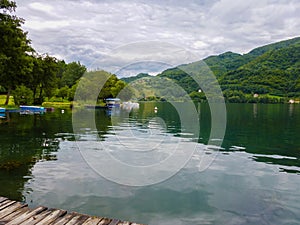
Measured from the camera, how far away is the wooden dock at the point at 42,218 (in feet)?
26.4

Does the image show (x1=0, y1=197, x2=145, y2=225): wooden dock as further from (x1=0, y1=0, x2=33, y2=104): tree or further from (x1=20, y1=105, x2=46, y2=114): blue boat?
(x1=20, y1=105, x2=46, y2=114): blue boat

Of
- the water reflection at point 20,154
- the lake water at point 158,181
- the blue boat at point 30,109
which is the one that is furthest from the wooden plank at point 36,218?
the blue boat at point 30,109

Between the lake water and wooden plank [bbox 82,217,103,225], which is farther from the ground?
wooden plank [bbox 82,217,103,225]

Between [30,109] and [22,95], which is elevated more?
[22,95]

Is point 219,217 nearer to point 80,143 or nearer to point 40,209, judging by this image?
point 40,209

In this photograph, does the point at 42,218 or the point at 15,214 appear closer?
the point at 42,218

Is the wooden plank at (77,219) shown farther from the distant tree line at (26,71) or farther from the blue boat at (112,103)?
the blue boat at (112,103)

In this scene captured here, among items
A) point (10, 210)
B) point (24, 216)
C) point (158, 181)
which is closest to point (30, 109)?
point (158, 181)

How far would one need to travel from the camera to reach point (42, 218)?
8.32m

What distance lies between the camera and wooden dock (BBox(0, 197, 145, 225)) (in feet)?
26.4

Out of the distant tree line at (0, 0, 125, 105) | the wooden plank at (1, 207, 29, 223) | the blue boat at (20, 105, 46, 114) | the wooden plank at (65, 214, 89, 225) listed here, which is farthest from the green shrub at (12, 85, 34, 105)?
the wooden plank at (65, 214, 89, 225)

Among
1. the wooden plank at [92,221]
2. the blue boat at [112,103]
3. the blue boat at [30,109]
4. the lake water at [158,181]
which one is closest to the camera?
the wooden plank at [92,221]

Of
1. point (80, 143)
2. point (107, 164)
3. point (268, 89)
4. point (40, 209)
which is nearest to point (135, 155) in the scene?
point (107, 164)

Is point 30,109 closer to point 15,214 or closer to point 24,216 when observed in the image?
point 15,214
